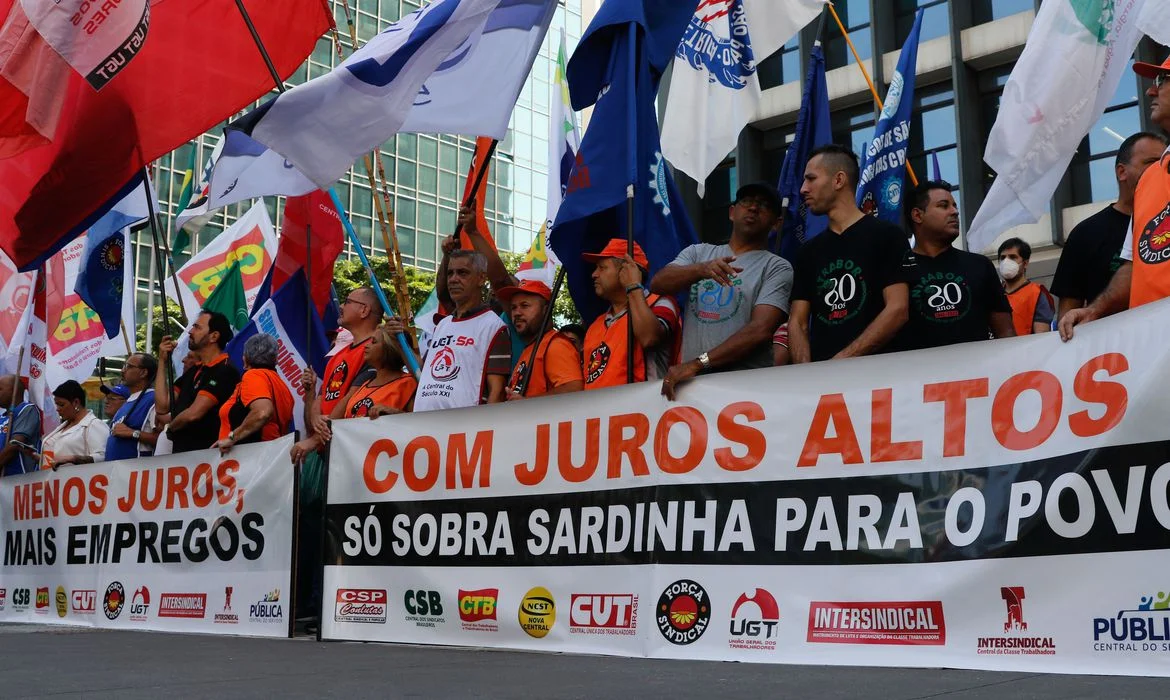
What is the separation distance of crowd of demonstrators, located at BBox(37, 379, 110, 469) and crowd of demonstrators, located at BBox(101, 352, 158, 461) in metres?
0.11

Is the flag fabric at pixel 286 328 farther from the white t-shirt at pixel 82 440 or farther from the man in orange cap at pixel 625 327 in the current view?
the man in orange cap at pixel 625 327

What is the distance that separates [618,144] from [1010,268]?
3.01 m

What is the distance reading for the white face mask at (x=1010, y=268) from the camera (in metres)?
7.88

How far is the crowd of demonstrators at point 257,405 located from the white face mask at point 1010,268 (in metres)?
4.66

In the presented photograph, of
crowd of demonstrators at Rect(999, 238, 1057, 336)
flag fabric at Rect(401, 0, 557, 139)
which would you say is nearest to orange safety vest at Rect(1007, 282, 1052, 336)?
crowd of demonstrators at Rect(999, 238, 1057, 336)

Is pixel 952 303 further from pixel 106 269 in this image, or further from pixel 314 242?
pixel 106 269

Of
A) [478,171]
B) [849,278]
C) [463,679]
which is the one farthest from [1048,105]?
[463,679]

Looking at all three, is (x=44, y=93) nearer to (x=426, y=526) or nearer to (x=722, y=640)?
(x=426, y=526)

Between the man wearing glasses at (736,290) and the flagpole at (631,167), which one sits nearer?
the man wearing glasses at (736,290)

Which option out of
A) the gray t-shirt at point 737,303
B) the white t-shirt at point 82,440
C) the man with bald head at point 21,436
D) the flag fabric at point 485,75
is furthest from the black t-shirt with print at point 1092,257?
the man with bald head at point 21,436

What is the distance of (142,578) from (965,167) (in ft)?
57.5

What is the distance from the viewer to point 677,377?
17.8 ft

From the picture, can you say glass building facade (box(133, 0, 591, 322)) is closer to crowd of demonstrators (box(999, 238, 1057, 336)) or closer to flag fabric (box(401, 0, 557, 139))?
flag fabric (box(401, 0, 557, 139))

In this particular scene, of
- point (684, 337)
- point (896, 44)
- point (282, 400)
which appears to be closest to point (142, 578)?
point (282, 400)
